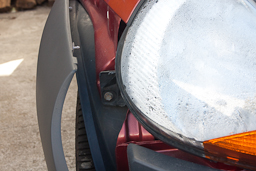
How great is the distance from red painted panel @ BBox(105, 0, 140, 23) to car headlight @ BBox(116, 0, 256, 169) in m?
0.03

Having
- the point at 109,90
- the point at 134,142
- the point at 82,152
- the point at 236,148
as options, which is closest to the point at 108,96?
the point at 109,90

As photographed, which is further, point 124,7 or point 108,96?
point 108,96

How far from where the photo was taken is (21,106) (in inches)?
77.4

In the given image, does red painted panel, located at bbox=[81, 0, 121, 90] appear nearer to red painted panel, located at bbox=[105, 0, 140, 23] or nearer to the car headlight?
red painted panel, located at bbox=[105, 0, 140, 23]

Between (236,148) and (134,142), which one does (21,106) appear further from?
(236,148)

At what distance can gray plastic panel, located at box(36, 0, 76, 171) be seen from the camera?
687mm

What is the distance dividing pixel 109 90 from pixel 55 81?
20 centimetres

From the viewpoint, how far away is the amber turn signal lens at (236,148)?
23.4 inches

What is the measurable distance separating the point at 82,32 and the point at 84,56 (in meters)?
0.16

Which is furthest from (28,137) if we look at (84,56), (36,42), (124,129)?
(36,42)

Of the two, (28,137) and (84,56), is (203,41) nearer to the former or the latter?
(84,56)

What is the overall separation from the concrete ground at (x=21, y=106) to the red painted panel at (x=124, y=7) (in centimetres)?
111

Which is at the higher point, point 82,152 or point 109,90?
point 109,90

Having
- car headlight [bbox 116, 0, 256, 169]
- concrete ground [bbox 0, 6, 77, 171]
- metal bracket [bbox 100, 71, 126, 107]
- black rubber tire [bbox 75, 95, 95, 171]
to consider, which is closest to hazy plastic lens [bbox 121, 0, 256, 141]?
car headlight [bbox 116, 0, 256, 169]
